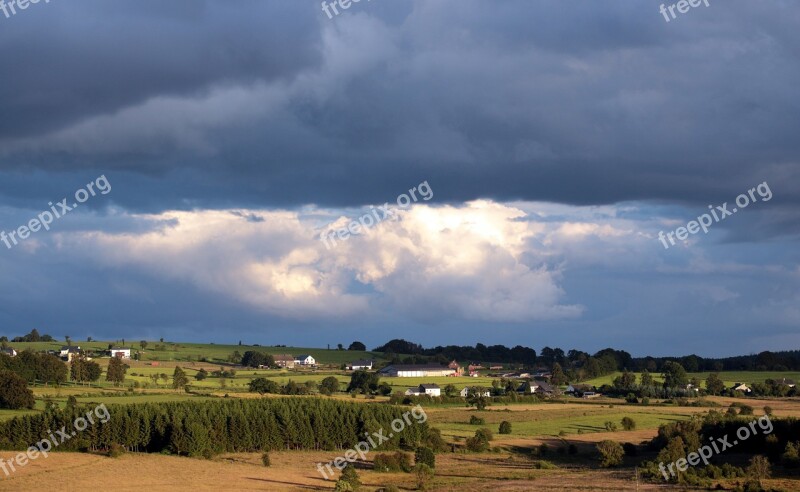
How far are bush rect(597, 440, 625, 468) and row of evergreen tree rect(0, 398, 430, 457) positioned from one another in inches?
851

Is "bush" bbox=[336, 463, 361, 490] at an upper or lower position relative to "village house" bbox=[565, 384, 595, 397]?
lower

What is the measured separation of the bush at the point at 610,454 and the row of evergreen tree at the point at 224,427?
21628 mm

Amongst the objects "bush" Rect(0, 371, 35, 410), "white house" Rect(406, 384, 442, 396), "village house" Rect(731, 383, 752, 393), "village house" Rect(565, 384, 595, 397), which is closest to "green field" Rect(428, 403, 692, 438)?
"white house" Rect(406, 384, 442, 396)

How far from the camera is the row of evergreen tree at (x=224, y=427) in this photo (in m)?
103

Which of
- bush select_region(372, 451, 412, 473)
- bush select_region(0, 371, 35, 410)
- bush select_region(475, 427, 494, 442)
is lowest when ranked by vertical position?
bush select_region(372, 451, 412, 473)

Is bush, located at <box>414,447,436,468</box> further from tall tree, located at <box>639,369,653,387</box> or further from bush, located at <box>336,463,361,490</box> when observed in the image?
tall tree, located at <box>639,369,653,387</box>

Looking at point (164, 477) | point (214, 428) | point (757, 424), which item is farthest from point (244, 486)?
point (757, 424)

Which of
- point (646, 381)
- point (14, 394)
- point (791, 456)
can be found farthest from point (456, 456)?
point (646, 381)

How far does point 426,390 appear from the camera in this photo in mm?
171250

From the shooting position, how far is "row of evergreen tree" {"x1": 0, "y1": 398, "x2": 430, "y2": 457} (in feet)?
338

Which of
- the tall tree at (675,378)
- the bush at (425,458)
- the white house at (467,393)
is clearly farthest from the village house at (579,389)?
the bush at (425,458)

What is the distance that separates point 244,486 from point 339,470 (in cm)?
1384

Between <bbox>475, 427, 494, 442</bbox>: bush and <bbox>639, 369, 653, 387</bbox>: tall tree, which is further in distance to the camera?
<bbox>639, 369, 653, 387</bbox>: tall tree

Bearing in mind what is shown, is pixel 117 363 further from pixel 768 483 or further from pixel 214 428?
pixel 768 483
